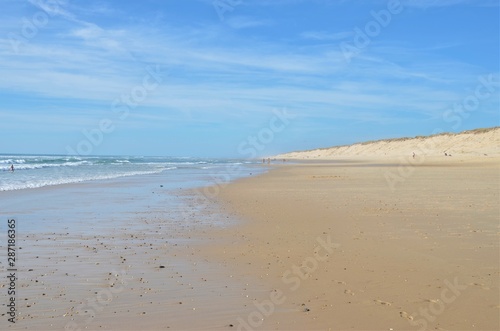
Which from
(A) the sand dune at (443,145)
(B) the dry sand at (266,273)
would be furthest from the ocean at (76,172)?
(A) the sand dune at (443,145)

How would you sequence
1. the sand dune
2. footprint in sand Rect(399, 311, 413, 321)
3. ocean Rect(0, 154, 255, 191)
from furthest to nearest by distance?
the sand dune < ocean Rect(0, 154, 255, 191) < footprint in sand Rect(399, 311, 413, 321)

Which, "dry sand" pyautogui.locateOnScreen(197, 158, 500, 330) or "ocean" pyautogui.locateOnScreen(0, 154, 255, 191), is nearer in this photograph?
"dry sand" pyautogui.locateOnScreen(197, 158, 500, 330)

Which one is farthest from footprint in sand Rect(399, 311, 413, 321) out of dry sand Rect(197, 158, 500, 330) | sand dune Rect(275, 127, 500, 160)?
sand dune Rect(275, 127, 500, 160)

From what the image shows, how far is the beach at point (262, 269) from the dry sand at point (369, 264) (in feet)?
0.08

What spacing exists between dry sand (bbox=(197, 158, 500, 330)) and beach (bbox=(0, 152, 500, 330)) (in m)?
0.02

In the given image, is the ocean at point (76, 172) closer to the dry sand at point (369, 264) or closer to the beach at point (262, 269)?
the beach at point (262, 269)

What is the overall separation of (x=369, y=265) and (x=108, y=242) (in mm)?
5466

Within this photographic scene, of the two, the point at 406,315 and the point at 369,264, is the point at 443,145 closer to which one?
the point at 369,264

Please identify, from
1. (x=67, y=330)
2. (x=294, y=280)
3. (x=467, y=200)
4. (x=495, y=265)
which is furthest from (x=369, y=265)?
(x=467, y=200)

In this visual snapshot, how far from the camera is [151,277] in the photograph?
7145 mm

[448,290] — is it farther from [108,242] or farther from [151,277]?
[108,242]

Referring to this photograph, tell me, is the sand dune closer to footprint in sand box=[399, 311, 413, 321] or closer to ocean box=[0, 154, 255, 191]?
ocean box=[0, 154, 255, 191]

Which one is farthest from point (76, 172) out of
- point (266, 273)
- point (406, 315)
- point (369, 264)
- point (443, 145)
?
point (443, 145)

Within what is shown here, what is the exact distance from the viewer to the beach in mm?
5484
